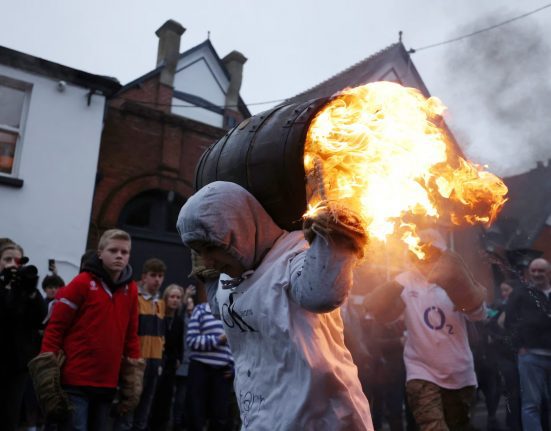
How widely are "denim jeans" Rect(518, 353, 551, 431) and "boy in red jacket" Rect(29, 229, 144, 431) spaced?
413 cm

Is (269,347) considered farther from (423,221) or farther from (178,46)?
(178,46)

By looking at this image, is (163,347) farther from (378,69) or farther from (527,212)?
(527,212)

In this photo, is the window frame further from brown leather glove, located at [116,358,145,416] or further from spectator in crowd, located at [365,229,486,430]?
spectator in crowd, located at [365,229,486,430]

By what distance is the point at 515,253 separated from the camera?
9.30m

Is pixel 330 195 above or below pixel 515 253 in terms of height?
below

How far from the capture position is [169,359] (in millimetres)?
6707

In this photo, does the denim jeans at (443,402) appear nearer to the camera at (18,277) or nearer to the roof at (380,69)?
the camera at (18,277)

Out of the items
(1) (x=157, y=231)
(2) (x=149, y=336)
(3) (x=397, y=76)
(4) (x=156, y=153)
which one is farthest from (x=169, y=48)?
(2) (x=149, y=336)

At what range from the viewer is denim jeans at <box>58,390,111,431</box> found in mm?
3674

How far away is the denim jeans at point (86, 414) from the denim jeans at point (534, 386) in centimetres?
437

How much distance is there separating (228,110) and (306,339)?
1196 centimetres

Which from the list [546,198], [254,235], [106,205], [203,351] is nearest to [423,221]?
[254,235]

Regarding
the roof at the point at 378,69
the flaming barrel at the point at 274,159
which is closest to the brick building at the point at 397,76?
the roof at the point at 378,69

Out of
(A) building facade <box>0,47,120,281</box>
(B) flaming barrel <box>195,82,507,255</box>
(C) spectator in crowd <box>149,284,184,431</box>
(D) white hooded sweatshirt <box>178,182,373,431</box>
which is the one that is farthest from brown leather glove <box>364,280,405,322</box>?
(A) building facade <box>0,47,120,281</box>
